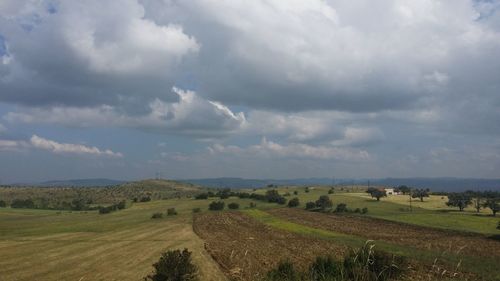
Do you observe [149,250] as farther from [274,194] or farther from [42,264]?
[274,194]

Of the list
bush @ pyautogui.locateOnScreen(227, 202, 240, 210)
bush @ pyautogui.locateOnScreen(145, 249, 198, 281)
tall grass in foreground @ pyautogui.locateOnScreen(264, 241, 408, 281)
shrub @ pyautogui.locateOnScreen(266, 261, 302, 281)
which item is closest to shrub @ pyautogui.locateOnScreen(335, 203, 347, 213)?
bush @ pyautogui.locateOnScreen(227, 202, 240, 210)

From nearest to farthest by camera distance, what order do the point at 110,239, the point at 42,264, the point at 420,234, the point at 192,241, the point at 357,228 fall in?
the point at 42,264 < the point at 192,241 < the point at 110,239 < the point at 420,234 < the point at 357,228

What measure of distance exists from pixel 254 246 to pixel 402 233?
110 ft

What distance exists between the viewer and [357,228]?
315 feet

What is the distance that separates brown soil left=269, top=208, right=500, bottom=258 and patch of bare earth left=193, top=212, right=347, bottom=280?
12.4m

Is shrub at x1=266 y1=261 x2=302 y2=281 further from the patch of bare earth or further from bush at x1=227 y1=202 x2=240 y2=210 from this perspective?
bush at x1=227 y1=202 x2=240 y2=210

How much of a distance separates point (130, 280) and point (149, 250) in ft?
59.7

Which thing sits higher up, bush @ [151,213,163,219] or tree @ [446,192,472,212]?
tree @ [446,192,472,212]

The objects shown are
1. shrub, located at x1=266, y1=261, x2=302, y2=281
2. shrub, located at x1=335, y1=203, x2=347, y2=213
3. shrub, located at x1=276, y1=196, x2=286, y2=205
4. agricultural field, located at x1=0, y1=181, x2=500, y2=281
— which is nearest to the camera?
shrub, located at x1=266, y1=261, x2=302, y2=281

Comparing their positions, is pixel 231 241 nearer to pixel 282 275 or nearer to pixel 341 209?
pixel 282 275

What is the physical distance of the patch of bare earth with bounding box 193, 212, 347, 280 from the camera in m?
52.5

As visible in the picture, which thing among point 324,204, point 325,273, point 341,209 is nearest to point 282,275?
point 325,273

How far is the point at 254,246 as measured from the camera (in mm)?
67625

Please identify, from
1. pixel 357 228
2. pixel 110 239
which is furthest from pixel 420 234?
pixel 110 239
